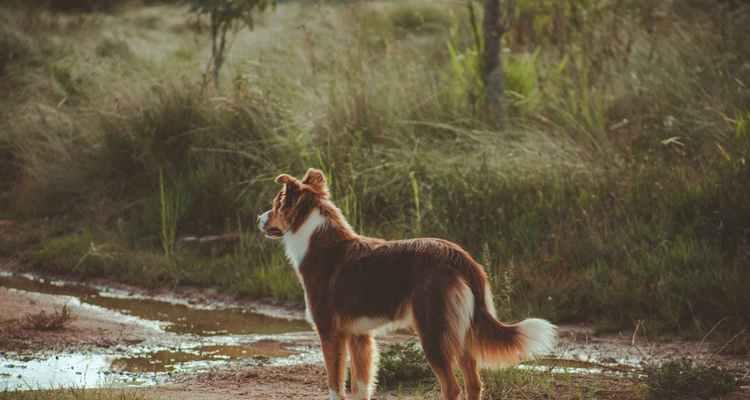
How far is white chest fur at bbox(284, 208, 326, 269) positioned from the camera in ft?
19.8

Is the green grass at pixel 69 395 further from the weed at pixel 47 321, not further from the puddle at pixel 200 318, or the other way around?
the puddle at pixel 200 318

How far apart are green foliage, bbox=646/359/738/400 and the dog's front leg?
1.88 m

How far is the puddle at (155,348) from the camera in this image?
6.95 m

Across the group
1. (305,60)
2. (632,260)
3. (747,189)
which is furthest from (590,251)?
(305,60)

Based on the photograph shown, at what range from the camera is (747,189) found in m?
9.09

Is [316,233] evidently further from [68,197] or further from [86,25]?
[86,25]

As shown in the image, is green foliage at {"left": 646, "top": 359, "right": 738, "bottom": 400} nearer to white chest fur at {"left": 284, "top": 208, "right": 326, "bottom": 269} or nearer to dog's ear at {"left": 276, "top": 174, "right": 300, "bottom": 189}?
white chest fur at {"left": 284, "top": 208, "right": 326, "bottom": 269}

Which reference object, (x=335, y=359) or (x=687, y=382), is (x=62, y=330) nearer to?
(x=335, y=359)

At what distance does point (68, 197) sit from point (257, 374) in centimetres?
643

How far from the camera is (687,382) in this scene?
6262 millimetres

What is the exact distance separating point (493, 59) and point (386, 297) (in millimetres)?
7050

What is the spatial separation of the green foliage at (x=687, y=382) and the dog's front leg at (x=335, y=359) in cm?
188

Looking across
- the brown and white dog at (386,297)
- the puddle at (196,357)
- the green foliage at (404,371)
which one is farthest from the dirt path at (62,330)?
the brown and white dog at (386,297)

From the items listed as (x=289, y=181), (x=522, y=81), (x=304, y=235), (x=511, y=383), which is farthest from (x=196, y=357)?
(x=522, y=81)
